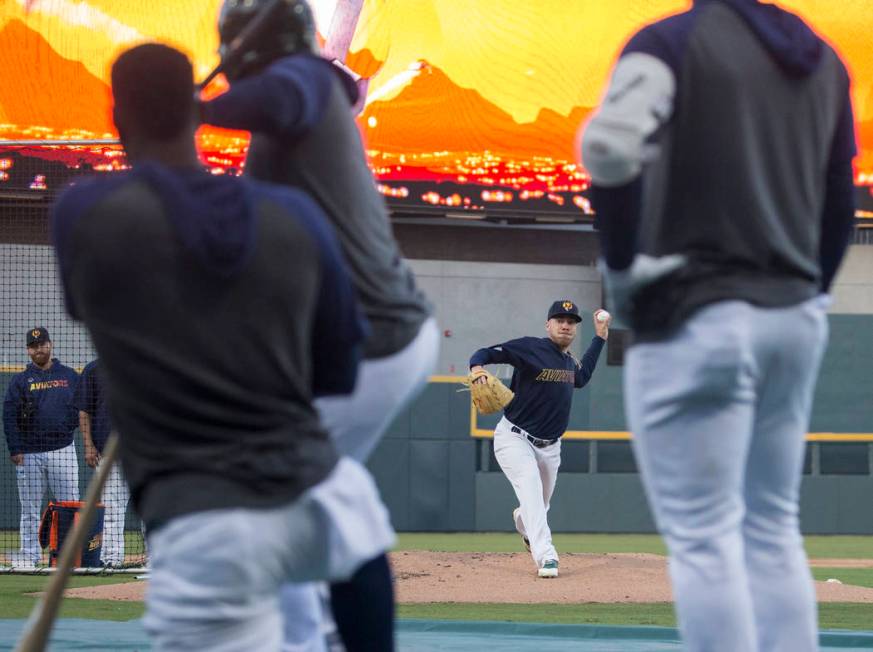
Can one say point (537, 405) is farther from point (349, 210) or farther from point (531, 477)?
point (349, 210)

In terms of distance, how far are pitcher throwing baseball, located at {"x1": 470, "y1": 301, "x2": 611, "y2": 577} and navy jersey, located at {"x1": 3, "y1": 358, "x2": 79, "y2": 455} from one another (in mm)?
3682

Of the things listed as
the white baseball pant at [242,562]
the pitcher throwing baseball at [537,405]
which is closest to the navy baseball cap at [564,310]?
the pitcher throwing baseball at [537,405]

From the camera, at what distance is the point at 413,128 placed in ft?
63.5

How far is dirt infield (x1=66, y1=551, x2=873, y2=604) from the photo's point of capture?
8414mm

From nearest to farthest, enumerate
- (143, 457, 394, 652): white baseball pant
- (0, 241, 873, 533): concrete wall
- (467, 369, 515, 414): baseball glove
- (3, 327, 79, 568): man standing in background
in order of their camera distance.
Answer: (143, 457, 394, 652): white baseball pant < (467, 369, 515, 414): baseball glove < (3, 327, 79, 568): man standing in background < (0, 241, 873, 533): concrete wall

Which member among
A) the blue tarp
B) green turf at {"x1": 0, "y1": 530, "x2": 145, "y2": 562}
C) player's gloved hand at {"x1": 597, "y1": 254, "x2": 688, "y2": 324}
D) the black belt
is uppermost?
player's gloved hand at {"x1": 597, "y1": 254, "x2": 688, "y2": 324}

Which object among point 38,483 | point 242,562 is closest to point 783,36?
point 242,562

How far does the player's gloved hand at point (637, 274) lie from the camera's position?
2508mm

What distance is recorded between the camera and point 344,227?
112 inches

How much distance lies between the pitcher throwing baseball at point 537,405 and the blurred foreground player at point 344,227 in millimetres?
7200

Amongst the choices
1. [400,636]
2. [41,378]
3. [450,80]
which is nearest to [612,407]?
[450,80]

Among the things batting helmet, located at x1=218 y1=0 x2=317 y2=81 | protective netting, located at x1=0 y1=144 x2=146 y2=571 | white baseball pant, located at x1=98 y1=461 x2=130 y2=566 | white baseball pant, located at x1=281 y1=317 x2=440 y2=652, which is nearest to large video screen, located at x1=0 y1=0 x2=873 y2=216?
protective netting, located at x1=0 y1=144 x2=146 y2=571

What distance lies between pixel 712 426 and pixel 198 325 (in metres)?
1.00

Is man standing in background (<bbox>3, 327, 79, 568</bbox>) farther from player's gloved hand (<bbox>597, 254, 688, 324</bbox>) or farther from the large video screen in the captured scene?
player's gloved hand (<bbox>597, 254, 688, 324</bbox>)
